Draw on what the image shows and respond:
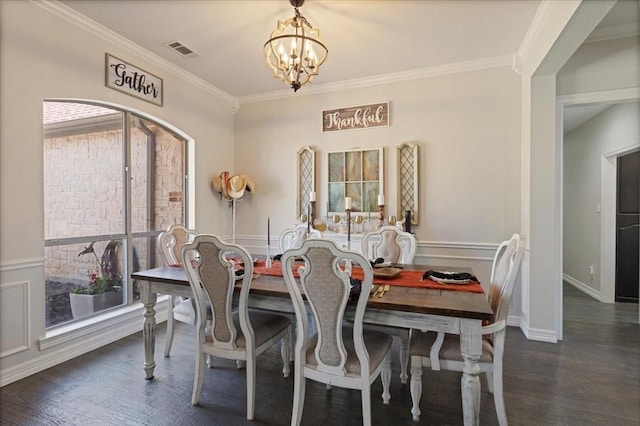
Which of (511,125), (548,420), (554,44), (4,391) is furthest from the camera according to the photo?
(511,125)

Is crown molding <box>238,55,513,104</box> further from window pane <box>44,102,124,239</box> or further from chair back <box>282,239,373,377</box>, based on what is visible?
chair back <box>282,239,373,377</box>

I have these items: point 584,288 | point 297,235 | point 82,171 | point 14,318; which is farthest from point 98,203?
point 584,288

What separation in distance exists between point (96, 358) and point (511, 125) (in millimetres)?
4656

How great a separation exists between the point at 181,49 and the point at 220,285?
2705mm

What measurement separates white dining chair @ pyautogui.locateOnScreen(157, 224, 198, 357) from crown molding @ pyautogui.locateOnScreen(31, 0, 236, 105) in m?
1.91

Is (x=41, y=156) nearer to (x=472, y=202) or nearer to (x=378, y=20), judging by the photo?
(x=378, y=20)

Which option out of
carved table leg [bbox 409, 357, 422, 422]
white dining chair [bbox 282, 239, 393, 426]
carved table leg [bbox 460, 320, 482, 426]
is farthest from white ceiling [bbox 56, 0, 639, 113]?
carved table leg [bbox 409, 357, 422, 422]

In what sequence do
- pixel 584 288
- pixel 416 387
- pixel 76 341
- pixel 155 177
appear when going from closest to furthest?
pixel 416 387
pixel 76 341
pixel 155 177
pixel 584 288

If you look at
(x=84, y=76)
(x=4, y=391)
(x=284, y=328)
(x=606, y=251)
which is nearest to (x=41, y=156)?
(x=84, y=76)

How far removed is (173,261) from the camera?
9.52ft

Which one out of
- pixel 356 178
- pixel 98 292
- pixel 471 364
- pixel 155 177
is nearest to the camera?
pixel 471 364

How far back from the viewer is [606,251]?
14.5 feet

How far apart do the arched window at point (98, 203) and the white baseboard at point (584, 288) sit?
5.95 m

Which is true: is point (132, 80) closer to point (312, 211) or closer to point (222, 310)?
point (312, 211)
